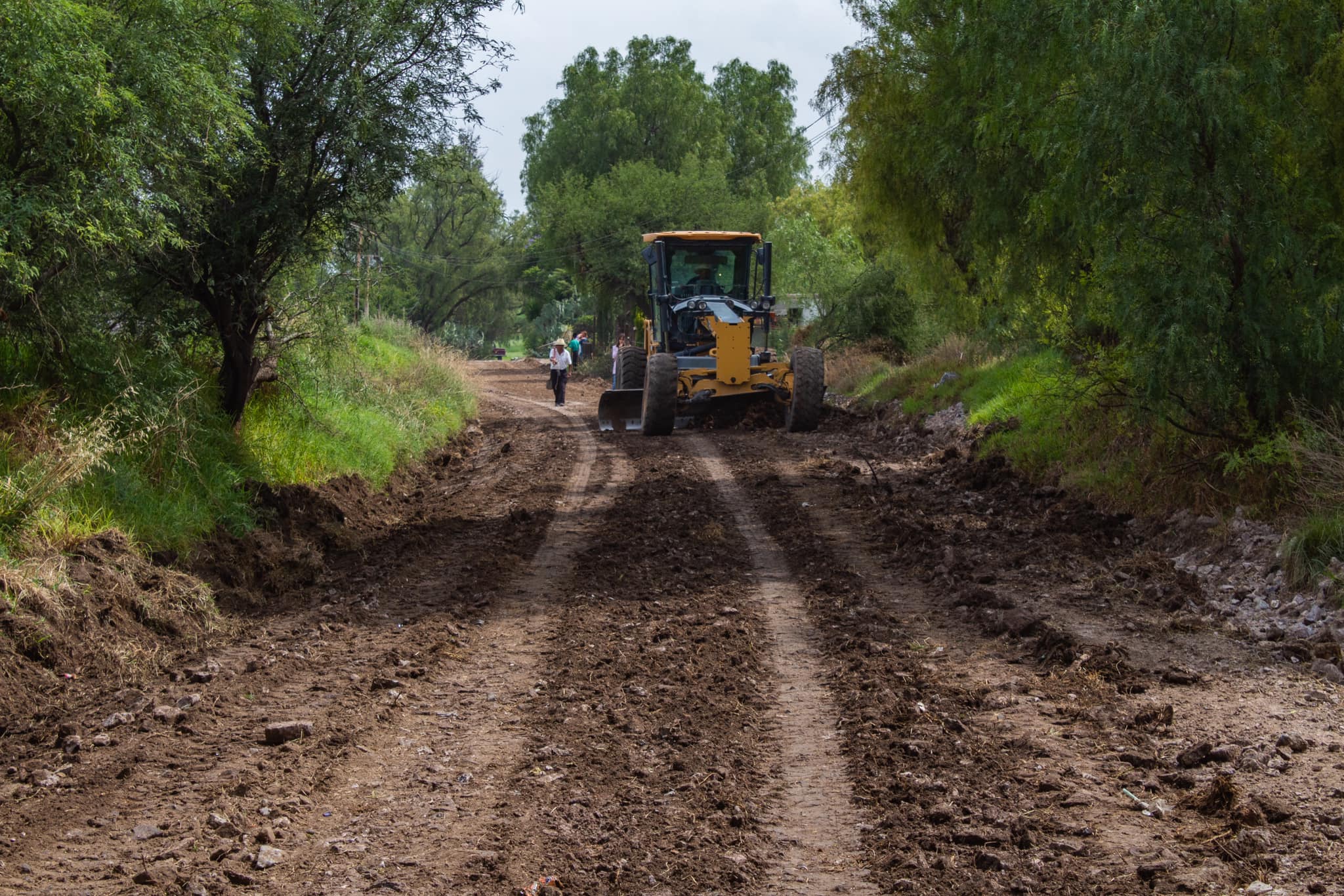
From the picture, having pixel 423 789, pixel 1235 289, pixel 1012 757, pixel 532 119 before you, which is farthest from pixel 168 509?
pixel 532 119

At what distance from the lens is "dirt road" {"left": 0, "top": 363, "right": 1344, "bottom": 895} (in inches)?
170

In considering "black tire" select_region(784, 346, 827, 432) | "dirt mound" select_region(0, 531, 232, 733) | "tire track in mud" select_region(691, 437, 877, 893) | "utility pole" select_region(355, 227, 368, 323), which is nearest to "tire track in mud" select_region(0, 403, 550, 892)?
"dirt mound" select_region(0, 531, 232, 733)

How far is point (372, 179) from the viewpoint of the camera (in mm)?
11688

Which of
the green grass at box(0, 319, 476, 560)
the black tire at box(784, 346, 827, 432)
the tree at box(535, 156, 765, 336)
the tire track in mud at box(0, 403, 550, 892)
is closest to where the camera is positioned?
the tire track in mud at box(0, 403, 550, 892)

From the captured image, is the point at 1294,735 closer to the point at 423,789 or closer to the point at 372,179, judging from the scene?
the point at 423,789

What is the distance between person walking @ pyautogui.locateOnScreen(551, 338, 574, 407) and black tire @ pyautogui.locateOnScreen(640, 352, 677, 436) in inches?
362

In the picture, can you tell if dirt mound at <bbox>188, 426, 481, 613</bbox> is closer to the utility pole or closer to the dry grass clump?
the utility pole

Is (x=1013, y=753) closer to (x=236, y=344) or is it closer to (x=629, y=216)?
(x=236, y=344)

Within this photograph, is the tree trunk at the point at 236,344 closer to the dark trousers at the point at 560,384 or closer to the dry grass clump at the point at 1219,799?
the dry grass clump at the point at 1219,799

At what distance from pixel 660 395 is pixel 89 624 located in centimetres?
1168

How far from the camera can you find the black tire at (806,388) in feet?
59.5

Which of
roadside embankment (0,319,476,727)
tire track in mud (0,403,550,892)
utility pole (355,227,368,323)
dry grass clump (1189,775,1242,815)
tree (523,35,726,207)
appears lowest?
tire track in mud (0,403,550,892)

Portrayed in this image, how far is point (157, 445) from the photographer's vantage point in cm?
1010

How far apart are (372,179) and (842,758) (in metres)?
8.44
